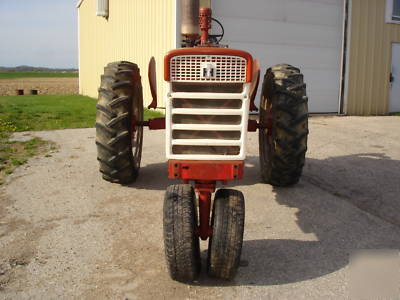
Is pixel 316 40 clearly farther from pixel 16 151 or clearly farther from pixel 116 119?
pixel 116 119

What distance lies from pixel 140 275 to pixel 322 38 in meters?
9.50

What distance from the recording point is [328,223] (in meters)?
4.04

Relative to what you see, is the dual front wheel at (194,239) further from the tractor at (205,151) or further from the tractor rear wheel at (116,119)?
the tractor rear wheel at (116,119)

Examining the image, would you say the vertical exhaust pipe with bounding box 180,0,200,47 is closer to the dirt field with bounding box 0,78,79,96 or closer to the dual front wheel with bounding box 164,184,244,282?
the dual front wheel with bounding box 164,184,244,282

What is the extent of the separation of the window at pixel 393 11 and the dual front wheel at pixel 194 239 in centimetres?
1093

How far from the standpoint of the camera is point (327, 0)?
11.1 m

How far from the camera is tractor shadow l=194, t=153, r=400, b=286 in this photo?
3119mm

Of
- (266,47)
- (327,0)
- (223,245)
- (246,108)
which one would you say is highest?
(327,0)

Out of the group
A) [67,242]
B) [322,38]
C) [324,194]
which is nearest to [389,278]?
[324,194]

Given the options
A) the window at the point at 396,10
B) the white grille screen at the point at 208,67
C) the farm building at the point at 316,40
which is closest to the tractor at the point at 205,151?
the white grille screen at the point at 208,67

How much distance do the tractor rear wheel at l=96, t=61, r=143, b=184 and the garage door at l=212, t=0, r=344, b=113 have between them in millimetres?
5713

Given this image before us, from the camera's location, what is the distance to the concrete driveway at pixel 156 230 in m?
2.89

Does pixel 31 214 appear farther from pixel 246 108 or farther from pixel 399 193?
pixel 399 193

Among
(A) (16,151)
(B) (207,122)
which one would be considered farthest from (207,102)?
(A) (16,151)
